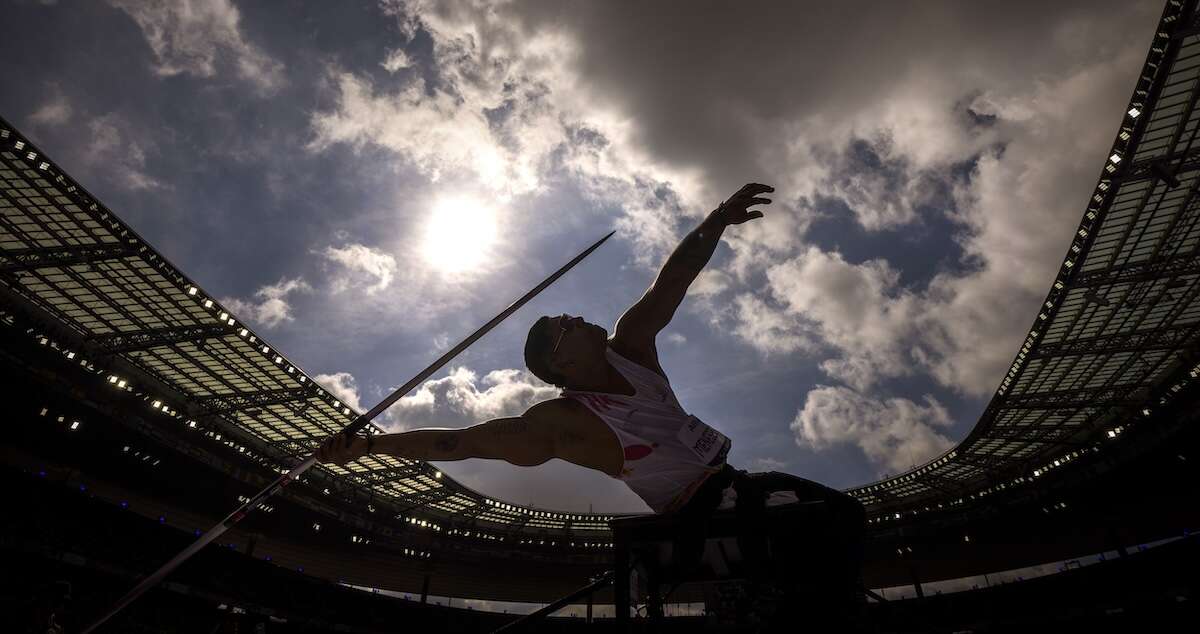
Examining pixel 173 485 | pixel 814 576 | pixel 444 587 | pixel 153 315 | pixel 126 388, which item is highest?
pixel 153 315

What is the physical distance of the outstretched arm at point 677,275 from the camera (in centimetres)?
278

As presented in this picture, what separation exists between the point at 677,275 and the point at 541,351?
0.78 metres

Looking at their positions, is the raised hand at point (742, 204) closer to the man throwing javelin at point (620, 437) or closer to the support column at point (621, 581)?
the man throwing javelin at point (620, 437)

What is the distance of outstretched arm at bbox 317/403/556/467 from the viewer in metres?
2.36

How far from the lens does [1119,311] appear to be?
1834cm

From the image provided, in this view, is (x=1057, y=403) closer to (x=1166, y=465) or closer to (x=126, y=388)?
(x=1166, y=465)

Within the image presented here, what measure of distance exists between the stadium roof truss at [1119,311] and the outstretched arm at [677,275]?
14.3 meters

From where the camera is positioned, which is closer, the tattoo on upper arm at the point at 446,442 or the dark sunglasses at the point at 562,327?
the tattoo on upper arm at the point at 446,442

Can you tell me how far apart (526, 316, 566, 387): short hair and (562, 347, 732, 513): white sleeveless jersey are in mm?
205

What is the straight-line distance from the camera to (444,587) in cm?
3459

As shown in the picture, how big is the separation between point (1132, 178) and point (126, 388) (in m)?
31.1

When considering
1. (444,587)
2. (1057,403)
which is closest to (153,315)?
(444,587)

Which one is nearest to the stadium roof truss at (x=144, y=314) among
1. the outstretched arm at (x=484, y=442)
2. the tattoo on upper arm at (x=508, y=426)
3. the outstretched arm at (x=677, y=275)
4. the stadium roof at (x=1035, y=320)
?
the stadium roof at (x=1035, y=320)

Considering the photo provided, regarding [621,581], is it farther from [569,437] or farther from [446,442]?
[446,442]
